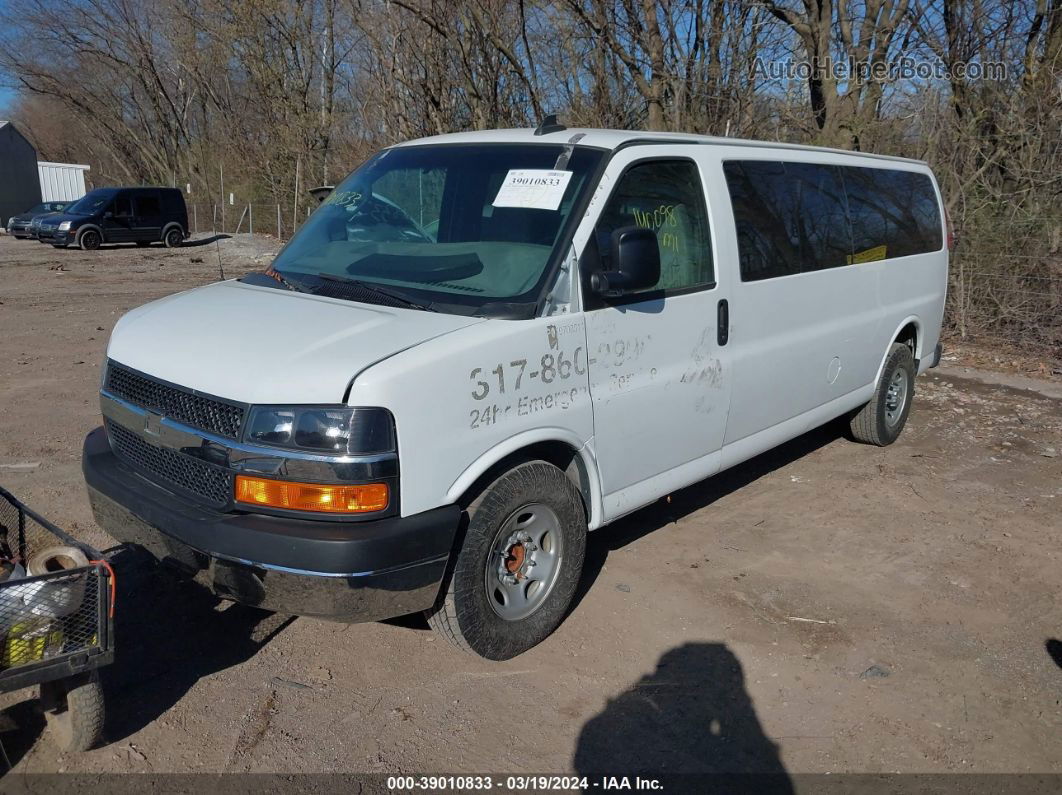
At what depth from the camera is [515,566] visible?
3826 mm

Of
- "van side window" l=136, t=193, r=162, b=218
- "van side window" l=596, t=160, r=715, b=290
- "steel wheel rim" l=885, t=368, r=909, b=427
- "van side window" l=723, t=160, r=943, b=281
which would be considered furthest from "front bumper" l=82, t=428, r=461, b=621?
"van side window" l=136, t=193, r=162, b=218

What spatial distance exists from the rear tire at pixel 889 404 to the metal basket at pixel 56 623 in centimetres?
535

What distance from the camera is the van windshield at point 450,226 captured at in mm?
3797

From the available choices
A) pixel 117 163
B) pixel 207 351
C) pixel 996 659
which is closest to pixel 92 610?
pixel 207 351

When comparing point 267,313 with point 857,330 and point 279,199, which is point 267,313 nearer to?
point 857,330

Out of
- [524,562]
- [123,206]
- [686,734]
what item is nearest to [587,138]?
[524,562]

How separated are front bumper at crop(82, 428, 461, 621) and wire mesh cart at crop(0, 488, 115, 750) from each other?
306 mm

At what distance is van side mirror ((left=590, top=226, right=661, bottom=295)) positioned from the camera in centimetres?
373

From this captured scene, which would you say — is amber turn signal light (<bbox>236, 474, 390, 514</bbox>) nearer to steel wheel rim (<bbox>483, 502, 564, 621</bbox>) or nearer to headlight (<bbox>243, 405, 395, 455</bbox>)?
headlight (<bbox>243, 405, 395, 455</bbox>)

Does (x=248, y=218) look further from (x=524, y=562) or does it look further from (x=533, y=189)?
(x=524, y=562)

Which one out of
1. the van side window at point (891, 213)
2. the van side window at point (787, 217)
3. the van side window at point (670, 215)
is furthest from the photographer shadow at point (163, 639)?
the van side window at point (891, 213)

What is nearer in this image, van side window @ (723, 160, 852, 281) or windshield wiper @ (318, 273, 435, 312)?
windshield wiper @ (318, 273, 435, 312)

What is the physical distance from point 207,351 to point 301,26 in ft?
92.7

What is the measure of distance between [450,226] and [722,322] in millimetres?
1459
